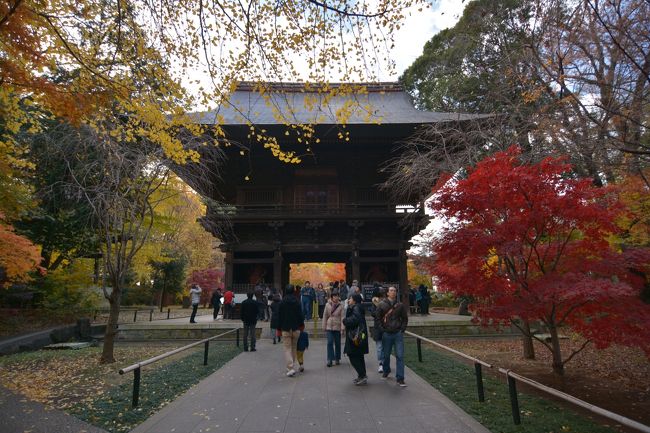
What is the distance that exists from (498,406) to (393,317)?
2004mm

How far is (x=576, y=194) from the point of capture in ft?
21.9

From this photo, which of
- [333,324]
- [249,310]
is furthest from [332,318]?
[249,310]

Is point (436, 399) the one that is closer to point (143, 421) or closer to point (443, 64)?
point (143, 421)

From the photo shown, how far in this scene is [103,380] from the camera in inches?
299

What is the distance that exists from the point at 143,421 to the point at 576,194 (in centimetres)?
775

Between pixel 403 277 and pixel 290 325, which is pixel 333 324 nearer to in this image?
pixel 290 325

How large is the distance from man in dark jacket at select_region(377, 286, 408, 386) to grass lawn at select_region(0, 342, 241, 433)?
12.1 feet

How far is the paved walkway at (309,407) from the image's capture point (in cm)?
467

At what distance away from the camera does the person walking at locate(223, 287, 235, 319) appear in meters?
15.7

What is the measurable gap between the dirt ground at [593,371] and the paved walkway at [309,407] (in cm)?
321

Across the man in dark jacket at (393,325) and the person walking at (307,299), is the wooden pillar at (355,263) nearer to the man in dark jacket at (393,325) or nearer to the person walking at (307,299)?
the person walking at (307,299)

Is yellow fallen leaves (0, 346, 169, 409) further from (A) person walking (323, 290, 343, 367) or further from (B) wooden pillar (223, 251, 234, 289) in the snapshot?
(B) wooden pillar (223, 251, 234, 289)

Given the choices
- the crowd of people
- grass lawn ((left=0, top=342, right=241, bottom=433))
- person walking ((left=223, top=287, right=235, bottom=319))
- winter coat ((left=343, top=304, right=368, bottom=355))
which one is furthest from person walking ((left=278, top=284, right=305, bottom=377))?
person walking ((left=223, top=287, right=235, bottom=319))

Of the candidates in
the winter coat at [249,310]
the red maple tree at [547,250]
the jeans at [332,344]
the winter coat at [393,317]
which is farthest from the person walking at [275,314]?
the red maple tree at [547,250]
